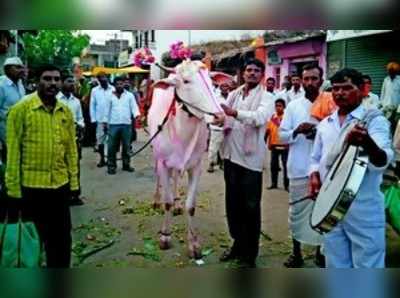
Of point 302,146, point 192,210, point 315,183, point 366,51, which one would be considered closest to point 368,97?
point 366,51

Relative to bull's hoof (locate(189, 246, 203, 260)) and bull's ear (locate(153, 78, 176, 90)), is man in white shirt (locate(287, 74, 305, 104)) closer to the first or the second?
bull's ear (locate(153, 78, 176, 90))

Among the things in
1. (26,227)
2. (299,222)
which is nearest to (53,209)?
(26,227)

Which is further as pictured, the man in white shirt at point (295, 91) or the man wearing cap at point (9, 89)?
the man in white shirt at point (295, 91)

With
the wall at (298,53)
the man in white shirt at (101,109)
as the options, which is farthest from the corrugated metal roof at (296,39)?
the man in white shirt at (101,109)

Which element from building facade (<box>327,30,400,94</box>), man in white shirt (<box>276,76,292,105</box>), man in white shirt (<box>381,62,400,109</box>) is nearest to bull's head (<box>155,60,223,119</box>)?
man in white shirt (<box>276,76,292,105</box>)

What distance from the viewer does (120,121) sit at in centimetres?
337

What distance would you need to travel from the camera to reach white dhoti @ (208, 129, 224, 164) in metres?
3.26

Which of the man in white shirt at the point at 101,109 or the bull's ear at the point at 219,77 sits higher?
the bull's ear at the point at 219,77

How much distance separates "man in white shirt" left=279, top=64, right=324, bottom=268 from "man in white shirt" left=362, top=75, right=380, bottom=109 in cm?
28

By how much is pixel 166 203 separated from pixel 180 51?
0.97 meters

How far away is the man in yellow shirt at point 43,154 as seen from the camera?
286cm

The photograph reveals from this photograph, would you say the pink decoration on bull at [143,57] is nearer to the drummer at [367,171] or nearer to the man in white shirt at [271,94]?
the man in white shirt at [271,94]

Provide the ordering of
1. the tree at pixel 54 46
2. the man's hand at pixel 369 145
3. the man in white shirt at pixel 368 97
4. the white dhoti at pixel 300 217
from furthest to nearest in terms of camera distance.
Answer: the white dhoti at pixel 300 217, the tree at pixel 54 46, the man in white shirt at pixel 368 97, the man's hand at pixel 369 145

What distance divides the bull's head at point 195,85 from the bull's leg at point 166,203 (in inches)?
17.7
